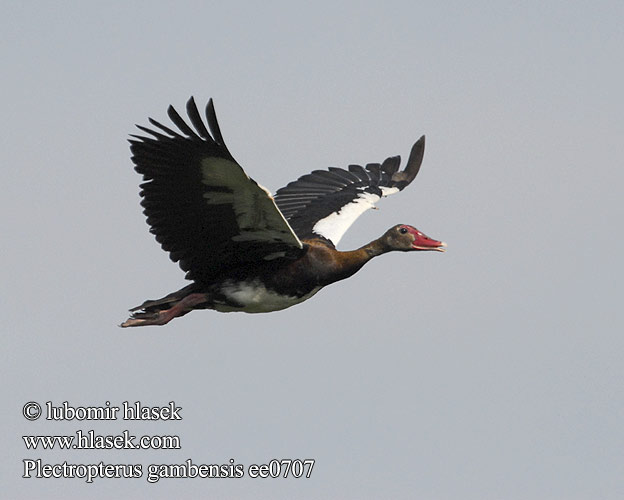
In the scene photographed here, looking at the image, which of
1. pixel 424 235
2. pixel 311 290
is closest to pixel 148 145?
pixel 311 290

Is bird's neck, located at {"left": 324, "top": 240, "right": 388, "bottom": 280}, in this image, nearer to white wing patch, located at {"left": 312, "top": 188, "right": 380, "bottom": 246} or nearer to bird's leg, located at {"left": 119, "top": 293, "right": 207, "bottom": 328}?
white wing patch, located at {"left": 312, "top": 188, "right": 380, "bottom": 246}

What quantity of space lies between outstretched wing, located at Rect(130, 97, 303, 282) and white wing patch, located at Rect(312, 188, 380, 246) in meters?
2.02

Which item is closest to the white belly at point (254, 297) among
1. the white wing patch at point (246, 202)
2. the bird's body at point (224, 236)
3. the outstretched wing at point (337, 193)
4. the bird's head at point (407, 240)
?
the bird's body at point (224, 236)

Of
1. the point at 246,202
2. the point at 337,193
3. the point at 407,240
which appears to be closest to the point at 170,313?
the point at 246,202

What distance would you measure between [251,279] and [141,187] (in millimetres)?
1714

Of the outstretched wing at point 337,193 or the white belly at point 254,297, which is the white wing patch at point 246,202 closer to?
the white belly at point 254,297

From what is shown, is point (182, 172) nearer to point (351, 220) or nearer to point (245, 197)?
point (245, 197)

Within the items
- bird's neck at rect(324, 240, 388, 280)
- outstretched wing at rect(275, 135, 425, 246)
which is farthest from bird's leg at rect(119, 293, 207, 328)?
outstretched wing at rect(275, 135, 425, 246)

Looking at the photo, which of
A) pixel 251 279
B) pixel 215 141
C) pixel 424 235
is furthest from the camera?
pixel 424 235

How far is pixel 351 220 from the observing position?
15.8 metres

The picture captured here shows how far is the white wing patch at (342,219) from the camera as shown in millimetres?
15414

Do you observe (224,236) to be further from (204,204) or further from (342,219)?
(342,219)

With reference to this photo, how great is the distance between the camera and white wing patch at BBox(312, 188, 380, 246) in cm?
1541

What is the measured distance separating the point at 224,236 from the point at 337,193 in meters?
3.95
